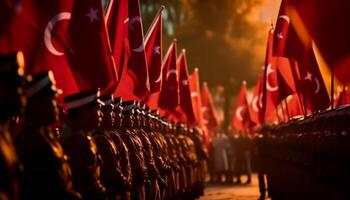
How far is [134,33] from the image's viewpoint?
13828 millimetres

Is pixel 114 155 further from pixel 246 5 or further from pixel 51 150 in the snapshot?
pixel 246 5

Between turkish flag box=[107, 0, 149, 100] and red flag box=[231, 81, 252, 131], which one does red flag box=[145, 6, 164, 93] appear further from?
red flag box=[231, 81, 252, 131]

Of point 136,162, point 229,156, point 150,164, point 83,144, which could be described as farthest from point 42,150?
point 229,156

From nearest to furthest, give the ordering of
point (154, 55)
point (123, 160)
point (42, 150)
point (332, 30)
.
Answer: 1. point (42, 150)
2. point (123, 160)
3. point (332, 30)
4. point (154, 55)

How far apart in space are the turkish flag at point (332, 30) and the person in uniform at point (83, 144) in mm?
5247

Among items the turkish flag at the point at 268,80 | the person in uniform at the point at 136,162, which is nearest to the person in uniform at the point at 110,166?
the person in uniform at the point at 136,162

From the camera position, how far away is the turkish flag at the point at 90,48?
1025cm

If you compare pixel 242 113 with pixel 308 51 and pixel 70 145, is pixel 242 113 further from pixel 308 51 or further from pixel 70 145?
pixel 70 145

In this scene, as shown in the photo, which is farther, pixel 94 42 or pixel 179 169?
pixel 179 169

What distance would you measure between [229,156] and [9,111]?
92.2 ft

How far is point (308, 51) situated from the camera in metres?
15.1

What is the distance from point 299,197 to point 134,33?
4.41m

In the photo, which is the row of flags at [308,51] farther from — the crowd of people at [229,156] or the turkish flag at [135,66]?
the crowd of people at [229,156]

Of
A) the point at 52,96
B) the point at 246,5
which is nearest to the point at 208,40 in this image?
the point at 246,5
